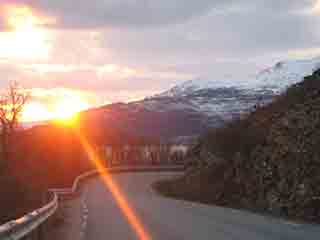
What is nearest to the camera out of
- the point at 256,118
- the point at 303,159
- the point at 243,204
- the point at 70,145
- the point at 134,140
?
the point at 303,159

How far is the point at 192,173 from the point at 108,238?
32221mm

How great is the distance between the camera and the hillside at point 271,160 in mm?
25734

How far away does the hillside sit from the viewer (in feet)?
84.4

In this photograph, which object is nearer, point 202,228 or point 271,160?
point 202,228

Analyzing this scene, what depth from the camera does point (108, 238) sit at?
16.3 meters

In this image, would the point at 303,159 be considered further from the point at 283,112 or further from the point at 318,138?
the point at 283,112

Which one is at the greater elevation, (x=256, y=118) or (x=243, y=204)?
(x=256, y=118)

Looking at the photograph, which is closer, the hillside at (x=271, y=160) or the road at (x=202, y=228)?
the road at (x=202, y=228)

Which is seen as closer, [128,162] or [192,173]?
[192,173]

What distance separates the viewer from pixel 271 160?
30109mm

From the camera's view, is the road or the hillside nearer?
the road

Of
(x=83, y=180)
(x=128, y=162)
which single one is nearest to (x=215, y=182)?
(x=83, y=180)

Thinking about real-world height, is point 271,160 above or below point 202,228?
above

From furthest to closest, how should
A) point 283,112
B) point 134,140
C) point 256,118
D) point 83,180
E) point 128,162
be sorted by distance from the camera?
point 134,140
point 128,162
point 83,180
point 256,118
point 283,112
